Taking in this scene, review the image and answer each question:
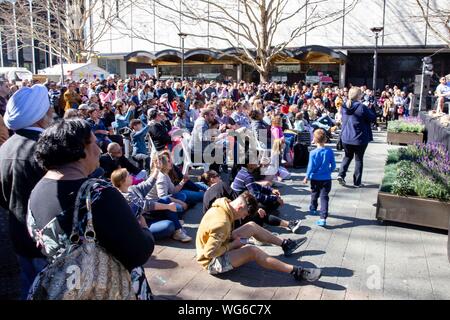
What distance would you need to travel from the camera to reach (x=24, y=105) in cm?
279

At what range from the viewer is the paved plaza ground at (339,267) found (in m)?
4.22

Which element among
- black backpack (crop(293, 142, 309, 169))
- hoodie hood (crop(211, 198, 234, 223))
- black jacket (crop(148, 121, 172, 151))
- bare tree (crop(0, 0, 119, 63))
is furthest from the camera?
bare tree (crop(0, 0, 119, 63))

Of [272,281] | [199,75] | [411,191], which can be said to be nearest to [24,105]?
[272,281]

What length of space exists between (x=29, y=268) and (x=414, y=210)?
5050 millimetres

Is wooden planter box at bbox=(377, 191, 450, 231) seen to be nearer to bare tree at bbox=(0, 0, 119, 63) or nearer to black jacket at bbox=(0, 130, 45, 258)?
black jacket at bbox=(0, 130, 45, 258)

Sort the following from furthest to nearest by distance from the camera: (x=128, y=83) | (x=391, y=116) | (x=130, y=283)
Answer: (x=391, y=116), (x=128, y=83), (x=130, y=283)

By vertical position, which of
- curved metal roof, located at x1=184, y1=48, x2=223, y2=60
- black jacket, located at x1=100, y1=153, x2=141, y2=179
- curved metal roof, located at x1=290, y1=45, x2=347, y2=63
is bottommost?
black jacket, located at x1=100, y1=153, x2=141, y2=179

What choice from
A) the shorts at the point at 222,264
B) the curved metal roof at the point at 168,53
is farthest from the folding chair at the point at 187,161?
the curved metal roof at the point at 168,53

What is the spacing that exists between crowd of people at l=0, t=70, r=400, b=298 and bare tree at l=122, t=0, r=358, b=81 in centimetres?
1084

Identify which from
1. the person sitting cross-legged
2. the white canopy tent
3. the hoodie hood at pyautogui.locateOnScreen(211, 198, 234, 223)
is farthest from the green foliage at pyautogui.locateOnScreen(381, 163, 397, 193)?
the white canopy tent

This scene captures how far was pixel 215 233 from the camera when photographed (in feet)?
14.3

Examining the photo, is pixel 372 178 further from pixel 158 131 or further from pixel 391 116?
pixel 391 116

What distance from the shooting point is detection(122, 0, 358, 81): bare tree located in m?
24.6

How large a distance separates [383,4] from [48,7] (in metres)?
23.3
